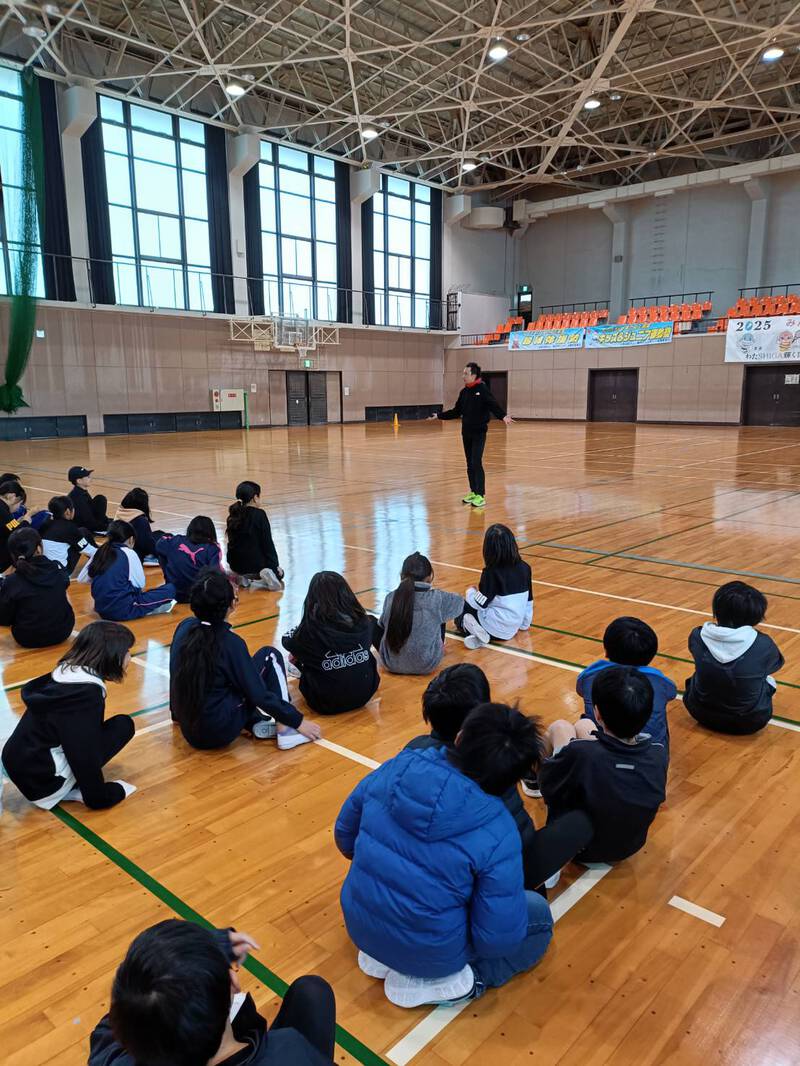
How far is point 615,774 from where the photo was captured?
2.35 metres

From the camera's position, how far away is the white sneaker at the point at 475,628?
453cm

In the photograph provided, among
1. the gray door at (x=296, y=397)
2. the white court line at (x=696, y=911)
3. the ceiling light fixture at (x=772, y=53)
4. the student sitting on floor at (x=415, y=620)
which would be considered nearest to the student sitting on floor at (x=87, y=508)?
the student sitting on floor at (x=415, y=620)

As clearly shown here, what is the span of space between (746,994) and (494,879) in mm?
787

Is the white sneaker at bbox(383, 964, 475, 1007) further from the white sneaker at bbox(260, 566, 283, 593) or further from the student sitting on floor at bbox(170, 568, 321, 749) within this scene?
the white sneaker at bbox(260, 566, 283, 593)

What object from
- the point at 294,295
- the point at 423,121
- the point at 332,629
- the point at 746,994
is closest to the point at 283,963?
the point at 746,994

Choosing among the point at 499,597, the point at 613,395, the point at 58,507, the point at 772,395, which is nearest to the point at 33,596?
the point at 58,507

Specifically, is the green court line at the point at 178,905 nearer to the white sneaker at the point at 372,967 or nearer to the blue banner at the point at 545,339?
the white sneaker at the point at 372,967

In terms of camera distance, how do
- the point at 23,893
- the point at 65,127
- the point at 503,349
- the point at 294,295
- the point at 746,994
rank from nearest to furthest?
1. the point at 746,994
2. the point at 23,893
3. the point at 65,127
4. the point at 294,295
5. the point at 503,349

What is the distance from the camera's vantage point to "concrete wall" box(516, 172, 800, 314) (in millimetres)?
25562

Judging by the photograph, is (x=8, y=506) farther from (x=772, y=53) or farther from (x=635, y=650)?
(x=772, y=53)

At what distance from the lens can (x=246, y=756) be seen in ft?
10.7

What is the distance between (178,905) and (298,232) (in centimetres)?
2637

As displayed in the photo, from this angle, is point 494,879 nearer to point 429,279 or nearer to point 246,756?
point 246,756

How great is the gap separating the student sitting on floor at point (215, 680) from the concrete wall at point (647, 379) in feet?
80.0
